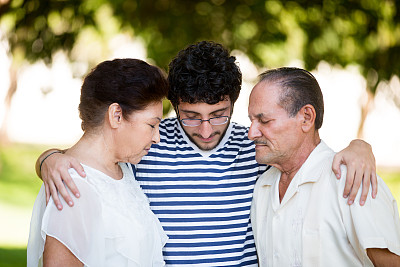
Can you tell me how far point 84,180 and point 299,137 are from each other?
1.11 meters

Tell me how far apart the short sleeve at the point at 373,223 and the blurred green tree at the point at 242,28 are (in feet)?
12.8

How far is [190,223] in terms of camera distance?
9.63ft

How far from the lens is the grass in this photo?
9874 mm

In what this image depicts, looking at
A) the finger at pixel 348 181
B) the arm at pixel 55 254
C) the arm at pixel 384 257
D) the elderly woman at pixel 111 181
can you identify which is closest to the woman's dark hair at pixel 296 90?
the finger at pixel 348 181

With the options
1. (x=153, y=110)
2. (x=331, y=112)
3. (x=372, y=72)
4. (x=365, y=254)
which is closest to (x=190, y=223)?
(x=153, y=110)

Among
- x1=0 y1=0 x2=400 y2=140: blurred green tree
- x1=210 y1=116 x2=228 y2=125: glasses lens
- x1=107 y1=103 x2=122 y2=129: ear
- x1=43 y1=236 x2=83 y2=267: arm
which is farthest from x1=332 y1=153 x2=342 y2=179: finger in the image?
x1=0 y1=0 x2=400 y2=140: blurred green tree

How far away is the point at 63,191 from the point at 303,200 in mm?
1158

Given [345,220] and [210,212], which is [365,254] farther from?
[210,212]

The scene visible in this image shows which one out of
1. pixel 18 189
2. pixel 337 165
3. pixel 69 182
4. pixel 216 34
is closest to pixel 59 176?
pixel 69 182

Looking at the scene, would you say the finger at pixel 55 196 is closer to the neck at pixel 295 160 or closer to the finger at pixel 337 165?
the neck at pixel 295 160

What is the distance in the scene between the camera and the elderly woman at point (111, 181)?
7.75ft

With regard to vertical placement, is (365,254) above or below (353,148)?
below

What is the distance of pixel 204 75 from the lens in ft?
9.91

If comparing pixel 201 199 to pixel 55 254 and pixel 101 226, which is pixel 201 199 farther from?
pixel 55 254
